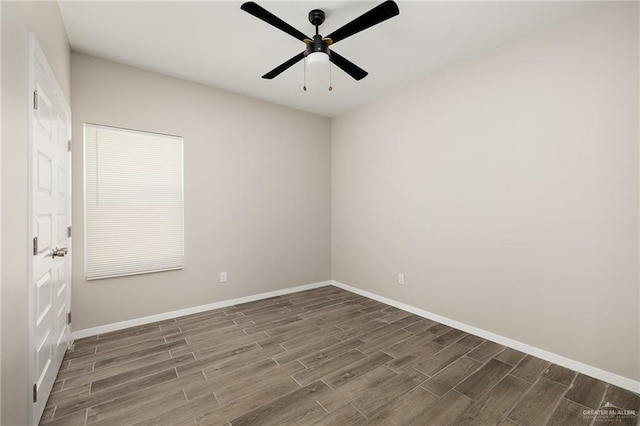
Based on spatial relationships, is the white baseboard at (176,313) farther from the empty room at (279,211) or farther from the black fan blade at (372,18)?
the black fan blade at (372,18)

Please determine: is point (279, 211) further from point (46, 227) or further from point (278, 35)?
point (46, 227)

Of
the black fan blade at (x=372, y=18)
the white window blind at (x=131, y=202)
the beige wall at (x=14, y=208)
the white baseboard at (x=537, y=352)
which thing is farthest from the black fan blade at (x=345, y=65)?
the white baseboard at (x=537, y=352)

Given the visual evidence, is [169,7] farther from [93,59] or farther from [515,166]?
[515,166]

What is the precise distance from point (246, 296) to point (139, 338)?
1346mm

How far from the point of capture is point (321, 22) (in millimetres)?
2262

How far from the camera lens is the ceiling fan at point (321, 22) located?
1.78 metres

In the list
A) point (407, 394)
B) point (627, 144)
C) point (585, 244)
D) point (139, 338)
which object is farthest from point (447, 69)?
point (139, 338)

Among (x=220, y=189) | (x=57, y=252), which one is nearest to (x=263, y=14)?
(x=57, y=252)

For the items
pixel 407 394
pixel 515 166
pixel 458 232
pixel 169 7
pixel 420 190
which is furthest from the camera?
pixel 420 190

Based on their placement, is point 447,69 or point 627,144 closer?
point 627,144

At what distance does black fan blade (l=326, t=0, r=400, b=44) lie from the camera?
1749 millimetres

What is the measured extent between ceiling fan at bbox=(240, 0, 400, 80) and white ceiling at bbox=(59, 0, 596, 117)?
27cm

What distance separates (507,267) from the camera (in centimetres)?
271

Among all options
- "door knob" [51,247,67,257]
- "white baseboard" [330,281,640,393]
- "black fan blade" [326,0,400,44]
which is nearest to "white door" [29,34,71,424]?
"door knob" [51,247,67,257]
